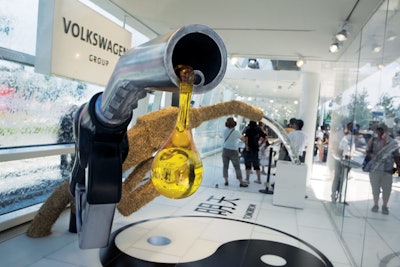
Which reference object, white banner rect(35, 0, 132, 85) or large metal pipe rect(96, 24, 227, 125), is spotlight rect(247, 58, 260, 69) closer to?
white banner rect(35, 0, 132, 85)

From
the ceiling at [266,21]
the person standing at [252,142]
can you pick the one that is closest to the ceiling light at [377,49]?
the ceiling at [266,21]

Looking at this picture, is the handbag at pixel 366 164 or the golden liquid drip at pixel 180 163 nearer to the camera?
the golden liquid drip at pixel 180 163

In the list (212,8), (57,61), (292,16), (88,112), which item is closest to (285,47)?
(292,16)

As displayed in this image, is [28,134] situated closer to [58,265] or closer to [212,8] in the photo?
[58,265]

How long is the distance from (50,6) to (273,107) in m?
6.41

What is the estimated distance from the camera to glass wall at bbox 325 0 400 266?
8.67ft

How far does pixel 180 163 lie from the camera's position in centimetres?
75

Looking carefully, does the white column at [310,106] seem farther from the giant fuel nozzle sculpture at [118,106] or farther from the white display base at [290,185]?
the giant fuel nozzle sculpture at [118,106]

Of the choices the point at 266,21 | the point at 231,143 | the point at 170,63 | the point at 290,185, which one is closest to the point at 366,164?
the point at 266,21

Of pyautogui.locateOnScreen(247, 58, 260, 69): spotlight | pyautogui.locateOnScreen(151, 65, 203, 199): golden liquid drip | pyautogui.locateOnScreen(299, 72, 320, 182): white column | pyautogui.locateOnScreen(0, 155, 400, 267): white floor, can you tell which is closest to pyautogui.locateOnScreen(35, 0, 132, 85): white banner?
pyautogui.locateOnScreen(0, 155, 400, 267): white floor

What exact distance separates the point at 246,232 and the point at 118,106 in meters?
3.82

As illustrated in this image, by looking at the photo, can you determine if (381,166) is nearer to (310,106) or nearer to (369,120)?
(369,120)

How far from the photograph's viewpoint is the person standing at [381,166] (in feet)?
8.41

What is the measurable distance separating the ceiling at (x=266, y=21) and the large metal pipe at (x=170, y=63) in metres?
2.94
